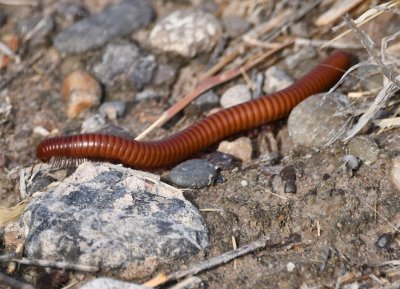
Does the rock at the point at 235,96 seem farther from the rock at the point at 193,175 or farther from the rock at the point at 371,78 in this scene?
the rock at the point at 193,175

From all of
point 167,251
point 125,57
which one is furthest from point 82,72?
point 167,251

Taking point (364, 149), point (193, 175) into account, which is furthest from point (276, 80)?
point (193, 175)

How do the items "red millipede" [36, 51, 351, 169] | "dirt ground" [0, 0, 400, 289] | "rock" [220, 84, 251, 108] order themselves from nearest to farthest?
1. "dirt ground" [0, 0, 400, 289]
2. "red millipede" [36, 51, 351, 169]
3. "rock" [220, 84, 251, 108]

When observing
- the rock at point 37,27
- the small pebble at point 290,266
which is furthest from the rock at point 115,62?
the small pebble at point 290,266

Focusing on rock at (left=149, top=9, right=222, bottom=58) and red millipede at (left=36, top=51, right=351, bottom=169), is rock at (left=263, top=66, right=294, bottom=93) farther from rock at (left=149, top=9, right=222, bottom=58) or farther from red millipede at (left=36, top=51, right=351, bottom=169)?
rock at (left=149, top=9, right=222, bottom=58)

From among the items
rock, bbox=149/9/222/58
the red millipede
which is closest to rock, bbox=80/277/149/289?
the red millipede

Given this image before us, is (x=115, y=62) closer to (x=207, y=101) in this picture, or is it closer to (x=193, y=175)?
(x=207, y=101)
